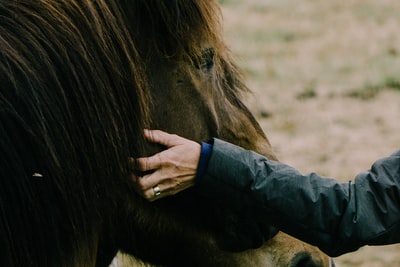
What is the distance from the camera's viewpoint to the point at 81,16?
2.51m

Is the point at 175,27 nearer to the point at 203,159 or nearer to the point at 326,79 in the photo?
the point at 203,159

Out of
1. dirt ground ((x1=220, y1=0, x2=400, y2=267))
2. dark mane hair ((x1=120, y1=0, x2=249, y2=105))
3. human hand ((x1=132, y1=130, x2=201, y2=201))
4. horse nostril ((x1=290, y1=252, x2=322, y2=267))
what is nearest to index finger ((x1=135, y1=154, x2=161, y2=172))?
human hand ((x1=132, y1=130, x2=201, y2=201))

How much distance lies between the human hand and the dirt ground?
2660mm

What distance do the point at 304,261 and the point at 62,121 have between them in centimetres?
106

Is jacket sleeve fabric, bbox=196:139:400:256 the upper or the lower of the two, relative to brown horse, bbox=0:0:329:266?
lower

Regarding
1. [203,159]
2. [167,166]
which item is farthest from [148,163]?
[203,159]

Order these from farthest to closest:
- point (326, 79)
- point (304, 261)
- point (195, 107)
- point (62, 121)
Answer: point (326, 79), point (304, 261), point (195, 107), point (62, 121)

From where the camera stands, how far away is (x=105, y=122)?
2529 mm

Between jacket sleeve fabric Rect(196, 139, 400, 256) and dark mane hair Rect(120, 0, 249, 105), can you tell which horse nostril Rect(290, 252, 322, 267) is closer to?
jacket sleeve fabric Rect(196, 139, 400, 256)

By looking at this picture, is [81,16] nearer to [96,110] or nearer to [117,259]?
[96,110]

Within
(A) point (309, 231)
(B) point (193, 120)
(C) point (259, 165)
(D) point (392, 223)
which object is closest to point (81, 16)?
(B) point (193, 120)

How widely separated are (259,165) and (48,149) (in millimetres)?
732

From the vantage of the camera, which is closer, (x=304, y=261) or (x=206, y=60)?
(x=206, y=60)

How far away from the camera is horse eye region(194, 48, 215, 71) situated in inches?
109
